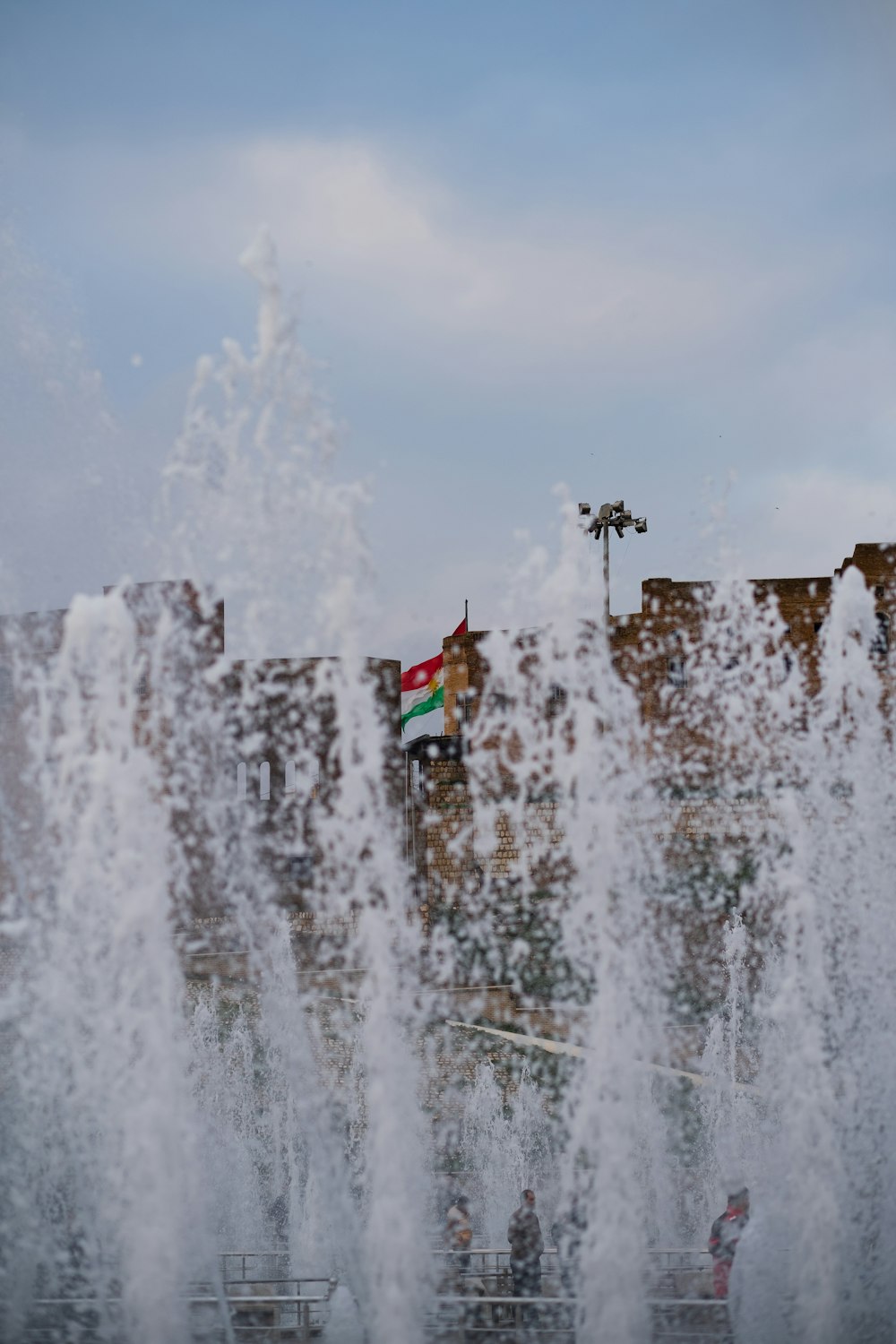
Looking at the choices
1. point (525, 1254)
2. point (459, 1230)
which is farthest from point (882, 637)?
point (525, 1254)

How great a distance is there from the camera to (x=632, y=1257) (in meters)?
7.95

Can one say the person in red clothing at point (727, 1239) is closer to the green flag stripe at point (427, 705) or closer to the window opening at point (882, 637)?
the green flag stripe at point (427, 705)

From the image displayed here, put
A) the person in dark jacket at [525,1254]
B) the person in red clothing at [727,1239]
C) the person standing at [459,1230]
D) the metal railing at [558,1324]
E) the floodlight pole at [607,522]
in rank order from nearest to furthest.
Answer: the metal railing at [558,1324], the person in red clothing at [727,1239], the person in dark jacket at [525,1254], the person standing at [459,1230], the floodlight pole at [607,522]

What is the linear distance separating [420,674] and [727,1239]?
15.7m

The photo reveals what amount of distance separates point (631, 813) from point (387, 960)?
15.4 m

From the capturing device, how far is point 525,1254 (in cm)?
828

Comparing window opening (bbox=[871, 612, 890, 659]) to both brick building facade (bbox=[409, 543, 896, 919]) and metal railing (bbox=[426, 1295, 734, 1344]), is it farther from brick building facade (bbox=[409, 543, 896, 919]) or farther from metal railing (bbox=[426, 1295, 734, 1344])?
metal railing (bbox=[426, 1295, 734, 1344])

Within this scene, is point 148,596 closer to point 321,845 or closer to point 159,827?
point 321,845

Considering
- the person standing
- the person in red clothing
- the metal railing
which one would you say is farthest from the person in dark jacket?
the person in red clothing

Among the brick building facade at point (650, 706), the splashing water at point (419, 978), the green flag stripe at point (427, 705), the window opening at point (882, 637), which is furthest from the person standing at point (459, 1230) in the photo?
the window opening at point (882, 637)

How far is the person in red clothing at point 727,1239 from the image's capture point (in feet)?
25.7

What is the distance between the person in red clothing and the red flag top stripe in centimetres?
1513

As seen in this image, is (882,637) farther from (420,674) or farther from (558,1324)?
(558,1324)

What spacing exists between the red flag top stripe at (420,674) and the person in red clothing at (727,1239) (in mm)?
15128
